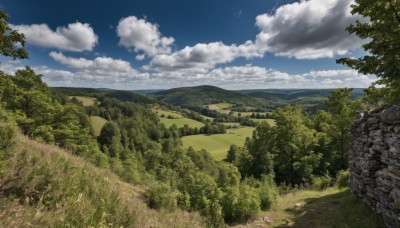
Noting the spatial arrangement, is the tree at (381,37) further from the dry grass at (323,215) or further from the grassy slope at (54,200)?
the grassy slope at (54,200)

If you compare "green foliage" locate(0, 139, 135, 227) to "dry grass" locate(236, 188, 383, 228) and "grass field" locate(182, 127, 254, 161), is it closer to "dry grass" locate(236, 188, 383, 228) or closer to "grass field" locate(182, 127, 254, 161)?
"dry grass" locate(236, 188, 383, 228)

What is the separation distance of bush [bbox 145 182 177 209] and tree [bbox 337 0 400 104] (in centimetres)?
972

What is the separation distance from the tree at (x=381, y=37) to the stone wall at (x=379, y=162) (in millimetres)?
2306

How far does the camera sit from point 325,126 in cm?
3027

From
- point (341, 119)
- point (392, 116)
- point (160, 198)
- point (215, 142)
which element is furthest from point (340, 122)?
point (215, 142)

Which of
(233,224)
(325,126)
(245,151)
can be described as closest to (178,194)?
(233,224)

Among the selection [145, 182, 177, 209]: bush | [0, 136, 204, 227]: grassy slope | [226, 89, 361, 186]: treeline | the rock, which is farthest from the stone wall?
[226, 89, 361, 186]: treeline

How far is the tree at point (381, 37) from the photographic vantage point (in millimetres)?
9125

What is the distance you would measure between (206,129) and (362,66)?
4320 inches

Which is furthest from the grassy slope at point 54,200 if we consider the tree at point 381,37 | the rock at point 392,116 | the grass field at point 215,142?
the grass field at point 215,142

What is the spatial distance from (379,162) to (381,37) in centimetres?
561

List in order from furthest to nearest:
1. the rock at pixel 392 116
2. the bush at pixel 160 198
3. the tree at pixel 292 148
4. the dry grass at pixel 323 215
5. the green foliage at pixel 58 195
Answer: the tree at pixel 292 148
the dry grass at pixel 323 215
the bush at pixel 160 198
the rock at pixel 392 116
the green foliage at pixel 58 195

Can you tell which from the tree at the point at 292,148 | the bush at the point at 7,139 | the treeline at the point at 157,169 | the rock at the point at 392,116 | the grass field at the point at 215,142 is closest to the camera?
the bush at the point at 7,139

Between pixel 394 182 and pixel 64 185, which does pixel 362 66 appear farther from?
pixel 64 185
